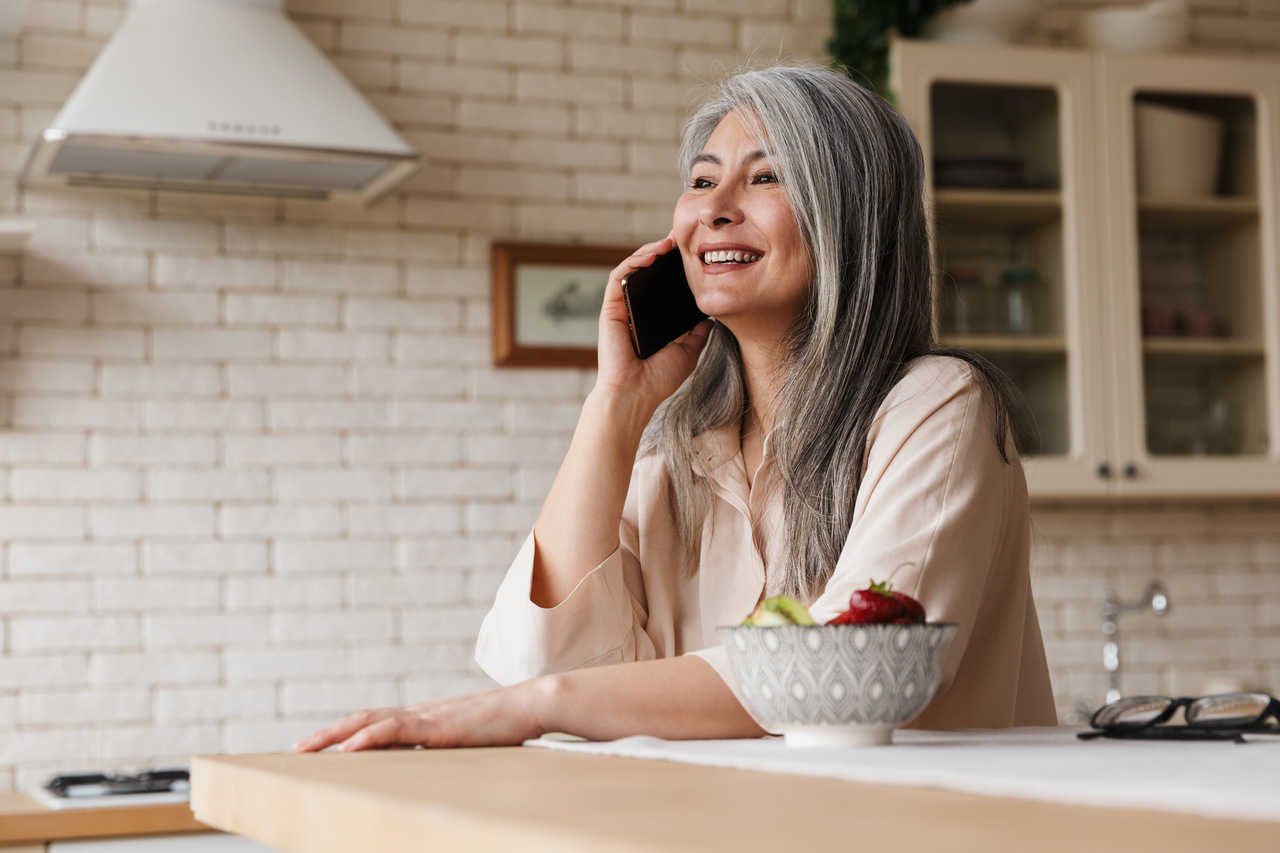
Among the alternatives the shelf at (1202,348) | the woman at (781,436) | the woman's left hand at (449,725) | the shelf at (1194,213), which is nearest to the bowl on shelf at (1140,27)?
the shelf at (1194,213)

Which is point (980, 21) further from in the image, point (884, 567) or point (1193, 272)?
point (884, 567)

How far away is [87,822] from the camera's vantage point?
2.21 m

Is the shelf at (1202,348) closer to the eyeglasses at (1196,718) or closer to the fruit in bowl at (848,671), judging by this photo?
the eyeglasses at (1196,718)

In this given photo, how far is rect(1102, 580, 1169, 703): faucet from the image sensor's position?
3.35 metres

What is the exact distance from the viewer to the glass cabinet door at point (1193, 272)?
128 inches

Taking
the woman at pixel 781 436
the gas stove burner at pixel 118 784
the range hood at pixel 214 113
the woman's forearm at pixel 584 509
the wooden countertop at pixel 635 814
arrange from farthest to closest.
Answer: the range hood at pixel 214 113
the gas stove burner at pixel 118 784
the woman's forearm at pixel 584 509
the woman at pixel 781 436
the wooden countertop at pixel 635 814

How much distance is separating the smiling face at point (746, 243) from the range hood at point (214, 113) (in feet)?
4.06

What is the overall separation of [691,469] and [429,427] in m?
1.59

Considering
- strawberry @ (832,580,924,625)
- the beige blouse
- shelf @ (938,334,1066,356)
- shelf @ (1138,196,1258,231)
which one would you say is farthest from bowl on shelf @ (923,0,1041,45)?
strawberry @ (832,580,924,625)

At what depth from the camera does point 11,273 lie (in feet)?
9.36

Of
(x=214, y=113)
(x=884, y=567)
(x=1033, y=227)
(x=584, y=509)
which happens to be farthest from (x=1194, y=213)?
(x=884, y=567)

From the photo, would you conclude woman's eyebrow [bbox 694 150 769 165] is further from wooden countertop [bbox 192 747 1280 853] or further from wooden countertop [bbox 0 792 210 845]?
wooden countertop [bbox 0 792 210 845]

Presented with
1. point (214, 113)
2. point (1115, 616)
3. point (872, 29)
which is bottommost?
point (1115, 616)

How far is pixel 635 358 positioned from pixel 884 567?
0.62 meters
